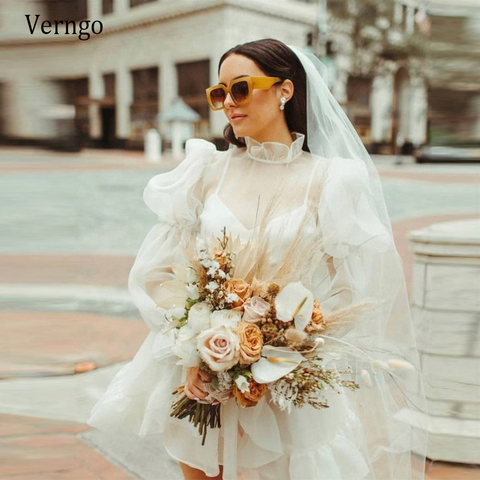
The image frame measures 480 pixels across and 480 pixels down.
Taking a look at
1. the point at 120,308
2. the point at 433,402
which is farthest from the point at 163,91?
the point at 433,402

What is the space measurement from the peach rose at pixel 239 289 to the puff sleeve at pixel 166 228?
40 cm

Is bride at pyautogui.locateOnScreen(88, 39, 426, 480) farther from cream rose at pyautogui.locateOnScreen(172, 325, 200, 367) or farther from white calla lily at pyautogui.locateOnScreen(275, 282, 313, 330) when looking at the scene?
white calla lily at pyautogui.locateOnScreen(275, 282, 313, 330)

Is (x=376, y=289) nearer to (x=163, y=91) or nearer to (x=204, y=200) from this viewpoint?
(x=204, y=200)

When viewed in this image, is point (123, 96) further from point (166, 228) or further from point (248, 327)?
point (248, 327)

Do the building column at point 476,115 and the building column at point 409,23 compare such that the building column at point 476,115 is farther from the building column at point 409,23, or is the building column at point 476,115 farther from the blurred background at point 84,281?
the building column at point 409,23

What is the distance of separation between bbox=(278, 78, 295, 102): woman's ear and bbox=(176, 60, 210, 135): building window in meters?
24.9

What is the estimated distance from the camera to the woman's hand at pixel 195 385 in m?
1.62

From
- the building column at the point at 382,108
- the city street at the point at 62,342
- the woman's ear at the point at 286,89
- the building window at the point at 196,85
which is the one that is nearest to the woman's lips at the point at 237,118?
the woman's ear at the point at 286,89

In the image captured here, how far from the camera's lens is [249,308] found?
1554 mm

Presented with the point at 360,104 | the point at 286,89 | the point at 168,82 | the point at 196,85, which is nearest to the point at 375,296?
the point at 286,89

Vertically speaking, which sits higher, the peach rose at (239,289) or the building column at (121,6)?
the building column at (121,6)

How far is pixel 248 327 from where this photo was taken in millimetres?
1533

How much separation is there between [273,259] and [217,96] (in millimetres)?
582

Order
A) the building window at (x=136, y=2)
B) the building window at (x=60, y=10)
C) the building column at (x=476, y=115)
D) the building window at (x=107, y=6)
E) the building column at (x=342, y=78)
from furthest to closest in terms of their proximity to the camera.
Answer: the building column at (x=342, y=78)
the building window at (x=107, y=6)
the building window at (x=136, y=2)
the building column at (x=476, y=115)
the building window at (x=60, y=10)
